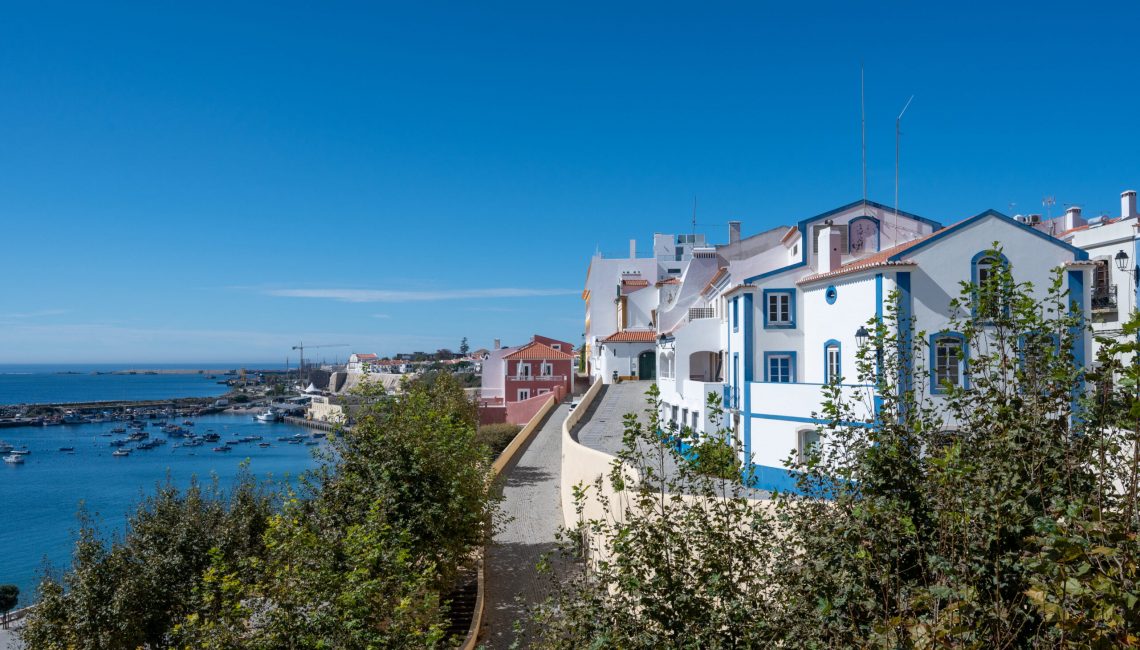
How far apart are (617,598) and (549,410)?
4237 cm

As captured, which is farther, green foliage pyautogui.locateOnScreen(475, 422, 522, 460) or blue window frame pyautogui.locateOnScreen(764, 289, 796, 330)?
green foliage pyautogui.locateOnScreen(475, 422, 522, 460)

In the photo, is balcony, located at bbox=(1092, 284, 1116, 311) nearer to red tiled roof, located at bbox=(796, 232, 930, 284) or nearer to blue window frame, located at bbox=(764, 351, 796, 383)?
red tiled roof, located at bbox=(796, 232, 930, 284)

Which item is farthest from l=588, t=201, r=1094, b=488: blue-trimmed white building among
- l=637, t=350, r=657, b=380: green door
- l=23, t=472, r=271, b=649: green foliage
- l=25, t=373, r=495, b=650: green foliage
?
l=637, t=350, r=657, b=380: green door

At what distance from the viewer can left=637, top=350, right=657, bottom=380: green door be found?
48.7 meters

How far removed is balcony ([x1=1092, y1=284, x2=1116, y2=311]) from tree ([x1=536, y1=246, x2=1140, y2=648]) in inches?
921

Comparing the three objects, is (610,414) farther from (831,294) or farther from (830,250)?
(831,294)

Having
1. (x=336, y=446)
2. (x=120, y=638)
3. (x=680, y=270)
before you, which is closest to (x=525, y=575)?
(x=336, y=446)

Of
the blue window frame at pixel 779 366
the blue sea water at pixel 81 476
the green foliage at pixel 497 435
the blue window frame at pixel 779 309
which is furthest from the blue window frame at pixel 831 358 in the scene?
the green foliage at pixel 497 435

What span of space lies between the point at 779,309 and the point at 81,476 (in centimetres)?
8007

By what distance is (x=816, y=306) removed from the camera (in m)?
23.6

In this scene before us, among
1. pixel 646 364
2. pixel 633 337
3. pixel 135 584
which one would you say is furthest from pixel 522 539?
pixel 646 364

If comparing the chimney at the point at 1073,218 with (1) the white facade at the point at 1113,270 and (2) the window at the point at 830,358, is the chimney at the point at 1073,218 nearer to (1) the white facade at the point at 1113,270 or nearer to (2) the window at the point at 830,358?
(1) the white facade at the point at 1113,270

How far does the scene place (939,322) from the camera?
1980 cm

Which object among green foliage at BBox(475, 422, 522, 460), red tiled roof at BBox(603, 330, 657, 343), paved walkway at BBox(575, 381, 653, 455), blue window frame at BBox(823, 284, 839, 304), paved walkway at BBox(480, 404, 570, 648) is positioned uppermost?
blue window frame at BBox(823, 284, 839, 304)
